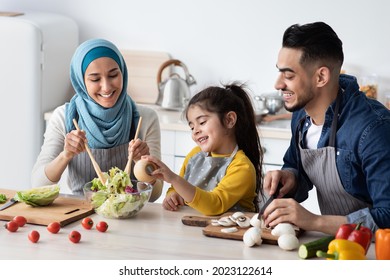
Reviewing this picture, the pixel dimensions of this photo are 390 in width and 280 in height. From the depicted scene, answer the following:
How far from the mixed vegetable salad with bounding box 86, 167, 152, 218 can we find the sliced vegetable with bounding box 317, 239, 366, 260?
2.21 feet

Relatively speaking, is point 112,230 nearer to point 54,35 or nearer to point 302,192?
point 302,192

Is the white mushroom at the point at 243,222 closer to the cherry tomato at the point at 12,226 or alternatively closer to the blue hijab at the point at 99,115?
the cherry tomato at the point at 12,226

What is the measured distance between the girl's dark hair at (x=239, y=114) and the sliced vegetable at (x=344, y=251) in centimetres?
74

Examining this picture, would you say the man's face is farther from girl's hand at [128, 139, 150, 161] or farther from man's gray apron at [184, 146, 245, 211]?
girl's hand at [128, 139, 150, 161]

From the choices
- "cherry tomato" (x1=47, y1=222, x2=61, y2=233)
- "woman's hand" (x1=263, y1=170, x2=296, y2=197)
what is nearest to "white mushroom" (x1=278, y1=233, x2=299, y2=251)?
"woman's hand" (x1=263, y1=170, x2=296, y2=197)

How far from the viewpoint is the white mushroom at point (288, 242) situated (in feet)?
6.97

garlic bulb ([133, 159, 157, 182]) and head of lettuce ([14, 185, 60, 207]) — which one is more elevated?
garlic bulb ([133, 159, 157, 182])

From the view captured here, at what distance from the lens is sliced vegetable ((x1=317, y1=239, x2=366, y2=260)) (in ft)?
6.31

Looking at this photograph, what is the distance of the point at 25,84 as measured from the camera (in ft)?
13.7

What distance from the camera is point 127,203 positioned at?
236 cm

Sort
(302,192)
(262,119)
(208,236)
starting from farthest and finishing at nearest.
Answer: (262,119)
(302,192)
(208,236)

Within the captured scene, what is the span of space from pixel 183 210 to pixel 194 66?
2004 mm
